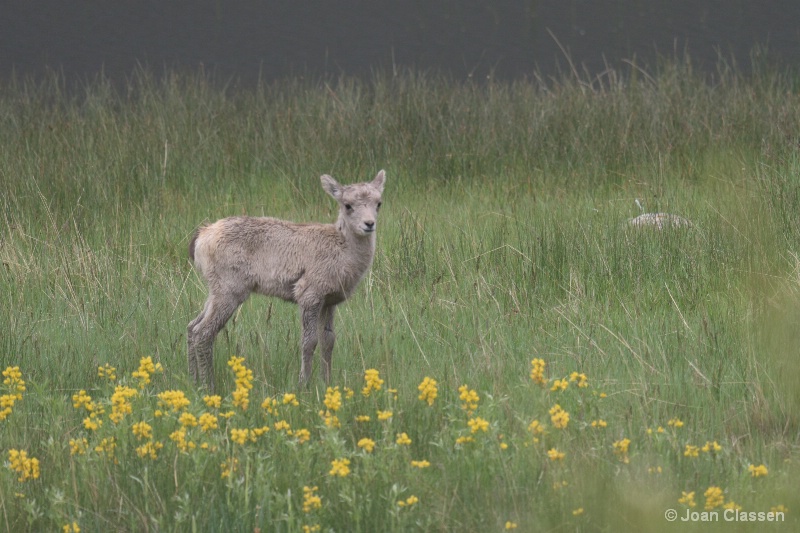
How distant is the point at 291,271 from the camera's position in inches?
263

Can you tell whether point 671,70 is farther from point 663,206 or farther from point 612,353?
point 612,353

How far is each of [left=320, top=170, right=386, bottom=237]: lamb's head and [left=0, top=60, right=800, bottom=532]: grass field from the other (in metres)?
0.67

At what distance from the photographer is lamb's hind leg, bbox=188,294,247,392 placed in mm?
6539

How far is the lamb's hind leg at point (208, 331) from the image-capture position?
654cm

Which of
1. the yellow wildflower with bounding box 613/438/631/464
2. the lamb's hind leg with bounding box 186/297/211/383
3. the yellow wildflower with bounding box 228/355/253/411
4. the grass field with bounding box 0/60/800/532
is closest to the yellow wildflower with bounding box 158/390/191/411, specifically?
the grass field with bounding box 0/60/800/532

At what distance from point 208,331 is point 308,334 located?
2.04 feet

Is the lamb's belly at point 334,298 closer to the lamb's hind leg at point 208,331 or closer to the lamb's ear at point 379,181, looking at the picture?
the lamb's hind leg at point 208,331

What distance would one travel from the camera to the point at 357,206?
672 centimetres

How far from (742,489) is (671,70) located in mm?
9973

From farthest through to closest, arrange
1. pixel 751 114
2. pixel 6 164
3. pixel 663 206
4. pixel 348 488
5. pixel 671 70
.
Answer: pixel 671 70, pixel 751 114, pixel 6 164, pixel 663 206, pixel 348 488

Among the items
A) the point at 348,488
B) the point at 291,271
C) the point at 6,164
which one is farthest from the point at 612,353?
the point at 6,164

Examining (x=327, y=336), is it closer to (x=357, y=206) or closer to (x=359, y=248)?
(x=359, y=248)

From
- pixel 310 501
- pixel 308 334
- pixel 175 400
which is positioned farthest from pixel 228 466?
pixel 308 334

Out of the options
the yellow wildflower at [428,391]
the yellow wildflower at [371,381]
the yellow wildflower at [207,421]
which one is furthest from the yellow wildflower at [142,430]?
the yellow wildflower at [428,391]
